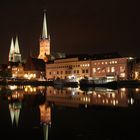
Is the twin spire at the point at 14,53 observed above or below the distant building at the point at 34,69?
above

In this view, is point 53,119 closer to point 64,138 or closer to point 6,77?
point 64,138

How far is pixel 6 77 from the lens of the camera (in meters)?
106

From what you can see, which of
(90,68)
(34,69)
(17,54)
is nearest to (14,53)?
(17,54)

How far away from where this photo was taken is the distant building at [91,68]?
74.1 meters

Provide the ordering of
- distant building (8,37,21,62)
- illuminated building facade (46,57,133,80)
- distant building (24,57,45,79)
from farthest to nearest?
distant building (8,37,21,62)
distant building (24,57,45,79)
illuminated building facade (46,57,133,80)

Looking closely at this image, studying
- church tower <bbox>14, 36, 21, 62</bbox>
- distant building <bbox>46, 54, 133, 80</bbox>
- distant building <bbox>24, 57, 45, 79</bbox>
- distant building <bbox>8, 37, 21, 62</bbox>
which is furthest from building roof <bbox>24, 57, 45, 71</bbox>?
church tower <bbox>14, 36, 21, 62</bbox>

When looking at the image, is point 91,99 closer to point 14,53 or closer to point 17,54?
point 14,53

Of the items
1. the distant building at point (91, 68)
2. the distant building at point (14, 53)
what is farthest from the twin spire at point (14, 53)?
the distant building at point (91, 68)

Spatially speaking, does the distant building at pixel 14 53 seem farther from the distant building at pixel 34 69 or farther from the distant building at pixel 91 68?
the distant building at pixel 91 68

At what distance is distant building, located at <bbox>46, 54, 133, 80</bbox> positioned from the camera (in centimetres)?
7406

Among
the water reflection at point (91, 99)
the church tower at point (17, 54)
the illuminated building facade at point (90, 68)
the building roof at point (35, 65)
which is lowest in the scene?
the water reflection at point (91, 99)

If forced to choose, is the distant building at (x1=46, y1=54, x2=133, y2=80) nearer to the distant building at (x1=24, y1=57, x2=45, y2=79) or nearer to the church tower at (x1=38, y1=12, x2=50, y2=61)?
the distant building at (x1=24, y1=57, x2=45, y2=79)

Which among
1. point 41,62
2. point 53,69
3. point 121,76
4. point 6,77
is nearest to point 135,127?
point 121,76

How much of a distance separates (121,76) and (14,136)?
65.4 meters
